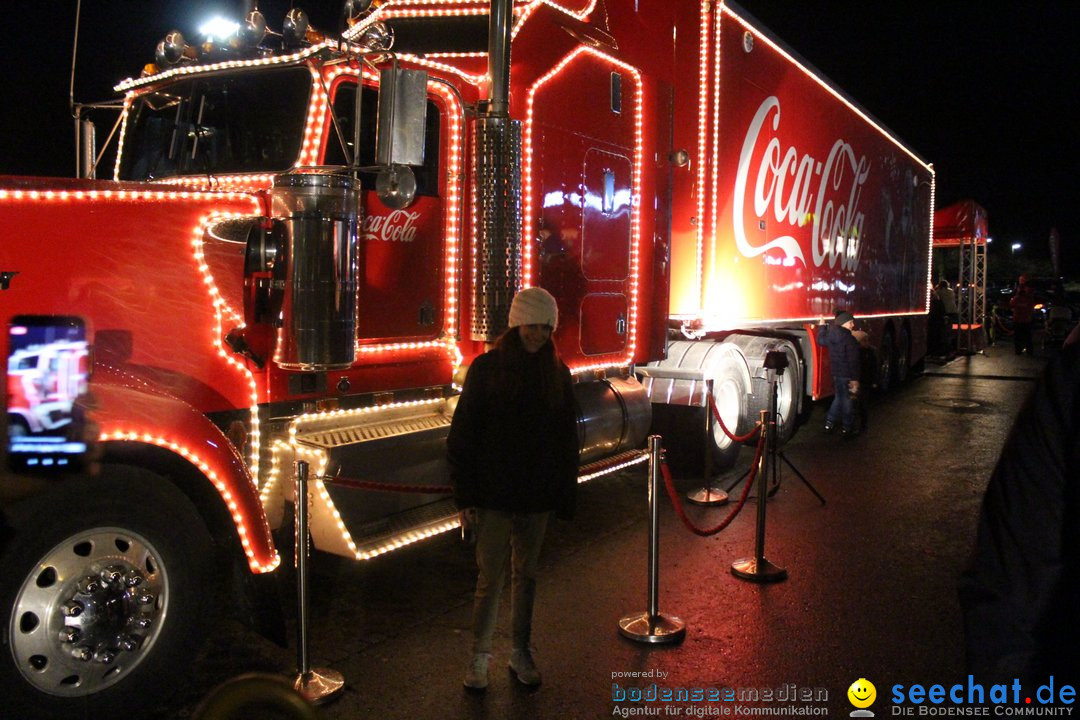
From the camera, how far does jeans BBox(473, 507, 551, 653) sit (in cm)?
393

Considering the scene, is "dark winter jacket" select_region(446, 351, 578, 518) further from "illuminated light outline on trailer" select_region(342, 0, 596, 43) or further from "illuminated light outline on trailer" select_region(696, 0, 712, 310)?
"illuminated light outline on trailer" select_region(696, 0, 712, 310)

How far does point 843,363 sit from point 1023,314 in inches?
627

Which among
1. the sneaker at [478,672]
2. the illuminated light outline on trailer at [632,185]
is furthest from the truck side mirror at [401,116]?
the sneaker at [478,672]

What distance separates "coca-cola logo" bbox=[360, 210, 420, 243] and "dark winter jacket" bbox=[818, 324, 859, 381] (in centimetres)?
650

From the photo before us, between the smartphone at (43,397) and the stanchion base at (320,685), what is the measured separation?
1.32 m

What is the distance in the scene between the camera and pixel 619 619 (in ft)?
15.6

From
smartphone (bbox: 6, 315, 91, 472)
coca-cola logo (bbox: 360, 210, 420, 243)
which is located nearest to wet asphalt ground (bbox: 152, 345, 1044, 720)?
smartphone (bbox: 6, 315, 91, 472)

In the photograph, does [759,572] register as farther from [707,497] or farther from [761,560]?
[707,497]

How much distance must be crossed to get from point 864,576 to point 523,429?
2.83 meters

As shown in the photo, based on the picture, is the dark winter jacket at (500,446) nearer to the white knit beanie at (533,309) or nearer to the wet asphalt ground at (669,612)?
the white knit beanie at (533,309)

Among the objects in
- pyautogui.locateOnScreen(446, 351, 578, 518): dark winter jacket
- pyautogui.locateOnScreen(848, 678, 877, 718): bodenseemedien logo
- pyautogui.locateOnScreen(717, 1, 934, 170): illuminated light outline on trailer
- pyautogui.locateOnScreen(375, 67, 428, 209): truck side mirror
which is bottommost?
pyautogui.locateOnScreen(848, 678, 877, 718): bodenseemedien logo

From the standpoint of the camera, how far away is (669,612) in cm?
492

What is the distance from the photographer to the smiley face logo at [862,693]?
3.91m

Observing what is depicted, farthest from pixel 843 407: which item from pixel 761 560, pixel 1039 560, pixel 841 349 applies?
pixel 1039 560
